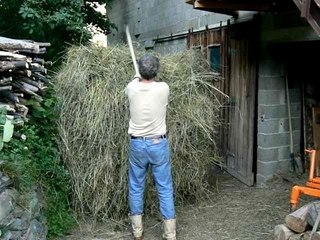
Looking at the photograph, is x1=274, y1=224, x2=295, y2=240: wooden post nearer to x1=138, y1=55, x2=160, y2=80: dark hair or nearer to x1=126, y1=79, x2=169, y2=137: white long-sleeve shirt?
x1=126, y1=79, x2=169, y2=137: white long-sleeve shirt

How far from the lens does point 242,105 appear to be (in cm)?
658

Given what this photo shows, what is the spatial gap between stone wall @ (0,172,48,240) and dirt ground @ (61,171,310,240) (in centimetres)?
61

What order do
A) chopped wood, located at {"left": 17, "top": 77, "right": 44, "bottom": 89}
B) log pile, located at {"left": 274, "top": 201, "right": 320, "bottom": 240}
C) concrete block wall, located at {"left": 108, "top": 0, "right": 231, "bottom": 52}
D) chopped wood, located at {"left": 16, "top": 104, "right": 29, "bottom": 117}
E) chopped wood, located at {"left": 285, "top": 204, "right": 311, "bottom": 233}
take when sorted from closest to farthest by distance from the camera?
log pile, located at {"left": 274, "top": 201, "right": 320, "bottom": 240}, chopped wood, located at {"left": 285, "top": 204, "right": 311, "bottom": 233}, chopped wood, located at {"left": 16, "top": 104, "right": 29, "bottom": 117}, chopped wood, located at {"left": 17, "top": 77, "right": 44, "bottom": 89}, concrete block wall, located at {"left": 108, "top": 0, "right": 231, "bottom": 52}

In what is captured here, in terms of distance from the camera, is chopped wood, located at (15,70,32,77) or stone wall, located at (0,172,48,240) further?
chopped wood, located at (15,70,32,77)

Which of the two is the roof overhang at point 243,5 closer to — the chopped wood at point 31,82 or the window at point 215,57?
the window at point 215,57

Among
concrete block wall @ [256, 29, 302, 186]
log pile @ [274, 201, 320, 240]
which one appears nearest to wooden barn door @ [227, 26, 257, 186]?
concrete block wall @ [256, 29, 302, 186]

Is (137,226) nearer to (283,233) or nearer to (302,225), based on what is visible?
(283,233)

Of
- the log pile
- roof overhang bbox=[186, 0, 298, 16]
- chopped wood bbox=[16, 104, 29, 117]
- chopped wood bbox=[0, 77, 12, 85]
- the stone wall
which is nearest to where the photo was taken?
the stone wall

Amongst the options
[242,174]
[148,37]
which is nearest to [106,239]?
[242,174]

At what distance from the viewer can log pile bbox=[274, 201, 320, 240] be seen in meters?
3.61

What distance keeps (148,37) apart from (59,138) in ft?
22.5

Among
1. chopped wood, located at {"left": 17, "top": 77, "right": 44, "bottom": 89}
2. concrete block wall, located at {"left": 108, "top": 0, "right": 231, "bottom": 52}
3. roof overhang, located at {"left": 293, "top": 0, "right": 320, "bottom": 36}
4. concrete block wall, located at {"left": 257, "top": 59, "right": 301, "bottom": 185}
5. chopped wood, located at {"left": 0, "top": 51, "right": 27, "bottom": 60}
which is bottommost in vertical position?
concrete block wall, located at {"left": 257, "top": 59, "right": 301, "bottom": 185}

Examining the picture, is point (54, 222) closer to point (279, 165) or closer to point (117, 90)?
point (117, 90)

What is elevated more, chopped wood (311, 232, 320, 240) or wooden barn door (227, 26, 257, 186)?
wooden barn door (227, 26, 257, 186)
